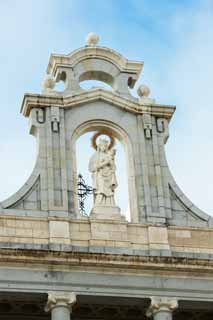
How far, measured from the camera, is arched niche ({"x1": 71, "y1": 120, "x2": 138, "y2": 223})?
3109 cm

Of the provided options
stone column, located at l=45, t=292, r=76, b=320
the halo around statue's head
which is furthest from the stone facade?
the halo around statue's head

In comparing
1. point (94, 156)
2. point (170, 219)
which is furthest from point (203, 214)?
point (94, 156)

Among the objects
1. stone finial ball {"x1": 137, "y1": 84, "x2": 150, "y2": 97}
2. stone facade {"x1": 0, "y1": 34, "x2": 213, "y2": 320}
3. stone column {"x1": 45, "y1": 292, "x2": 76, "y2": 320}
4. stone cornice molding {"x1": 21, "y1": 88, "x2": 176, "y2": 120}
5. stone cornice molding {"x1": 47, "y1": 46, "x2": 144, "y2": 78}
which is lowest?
stone column {"x1": 45, "y1": 292, "x2": 76, "y2": 320}

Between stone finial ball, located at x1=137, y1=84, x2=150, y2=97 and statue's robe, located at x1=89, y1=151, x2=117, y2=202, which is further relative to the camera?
stone finial ball, located at x1=137, y1=84, x2=150, y2=97

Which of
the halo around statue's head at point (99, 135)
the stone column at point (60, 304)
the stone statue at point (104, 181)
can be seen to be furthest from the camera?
the halo around statue's head at point (99, 135)

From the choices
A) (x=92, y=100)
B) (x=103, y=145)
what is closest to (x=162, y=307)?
(x=103, y=145)

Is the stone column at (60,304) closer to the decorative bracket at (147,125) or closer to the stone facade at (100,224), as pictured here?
the stone facade at (100,224)

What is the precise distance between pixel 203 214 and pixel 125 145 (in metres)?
2.42

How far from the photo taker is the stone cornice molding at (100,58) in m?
32.3

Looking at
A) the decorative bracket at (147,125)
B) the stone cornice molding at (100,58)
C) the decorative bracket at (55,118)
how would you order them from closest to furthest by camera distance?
the decorative bracket at (55,118)
the decorative bracket at (147,125)
the stone cornice molding at (100,58)

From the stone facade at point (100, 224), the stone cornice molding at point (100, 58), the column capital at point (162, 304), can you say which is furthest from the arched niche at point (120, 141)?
the column capital at point (162, 304)

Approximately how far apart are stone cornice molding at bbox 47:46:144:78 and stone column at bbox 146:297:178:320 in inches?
228

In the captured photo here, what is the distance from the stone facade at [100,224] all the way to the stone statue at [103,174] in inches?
16.9

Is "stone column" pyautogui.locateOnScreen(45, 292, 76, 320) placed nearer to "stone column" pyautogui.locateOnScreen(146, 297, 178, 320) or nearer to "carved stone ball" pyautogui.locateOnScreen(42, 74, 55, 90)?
"stone column" pyautogui.locateOnScreen(146, 297, 178, 320)
